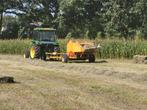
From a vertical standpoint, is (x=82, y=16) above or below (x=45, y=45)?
above

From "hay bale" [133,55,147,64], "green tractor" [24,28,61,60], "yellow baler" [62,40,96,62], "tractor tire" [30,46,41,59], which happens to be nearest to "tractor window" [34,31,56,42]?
"green tractor" [24,28,61,60]

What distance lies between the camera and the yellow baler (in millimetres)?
30281

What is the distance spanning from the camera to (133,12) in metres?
58.4

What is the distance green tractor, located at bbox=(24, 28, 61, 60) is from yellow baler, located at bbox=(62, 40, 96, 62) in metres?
1.48

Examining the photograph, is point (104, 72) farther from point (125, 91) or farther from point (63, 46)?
point (63, 46)

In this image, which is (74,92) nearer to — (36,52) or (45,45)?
(45,45)

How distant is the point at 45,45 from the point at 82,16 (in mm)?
37505

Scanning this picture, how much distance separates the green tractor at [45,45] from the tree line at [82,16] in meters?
20.0

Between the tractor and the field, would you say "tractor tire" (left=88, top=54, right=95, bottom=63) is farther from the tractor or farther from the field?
the field

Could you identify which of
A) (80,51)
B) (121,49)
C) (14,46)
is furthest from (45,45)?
(14,46)

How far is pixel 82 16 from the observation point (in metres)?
69.8

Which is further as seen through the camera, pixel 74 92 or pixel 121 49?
pixel 121 49

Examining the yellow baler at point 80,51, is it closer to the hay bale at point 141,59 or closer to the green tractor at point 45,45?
the green tractor at point 45,45

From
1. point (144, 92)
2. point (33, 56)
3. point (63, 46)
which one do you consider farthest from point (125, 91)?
point (63, 46)
